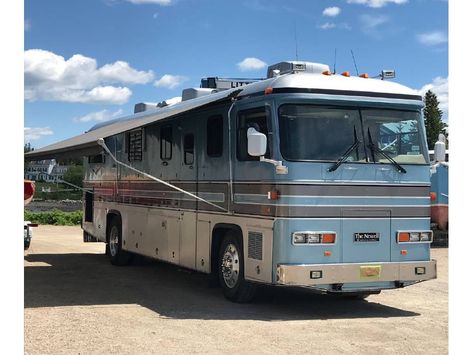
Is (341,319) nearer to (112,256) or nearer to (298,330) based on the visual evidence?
(298,330)

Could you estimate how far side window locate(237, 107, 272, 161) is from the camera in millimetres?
8477

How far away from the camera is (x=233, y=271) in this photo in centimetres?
910

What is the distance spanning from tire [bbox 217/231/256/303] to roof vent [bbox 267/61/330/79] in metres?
2.51

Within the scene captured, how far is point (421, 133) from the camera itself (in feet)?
29.4

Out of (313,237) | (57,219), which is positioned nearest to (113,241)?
(313,237)

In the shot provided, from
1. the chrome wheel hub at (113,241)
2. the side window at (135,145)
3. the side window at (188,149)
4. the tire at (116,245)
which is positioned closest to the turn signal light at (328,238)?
the side window at (188,149)

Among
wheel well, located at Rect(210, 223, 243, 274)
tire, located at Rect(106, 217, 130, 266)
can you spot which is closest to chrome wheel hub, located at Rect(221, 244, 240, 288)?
wheel well, located at Rect(210, 223, 243, 274)

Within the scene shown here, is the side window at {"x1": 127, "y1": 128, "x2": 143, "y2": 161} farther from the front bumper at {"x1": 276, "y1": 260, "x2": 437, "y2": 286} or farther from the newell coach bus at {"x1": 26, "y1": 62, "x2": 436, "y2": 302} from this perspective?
the front bumper at {"x1": 276, "y1": 260, "x2": 437, "y2": 286}

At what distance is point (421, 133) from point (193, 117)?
357 centimetres

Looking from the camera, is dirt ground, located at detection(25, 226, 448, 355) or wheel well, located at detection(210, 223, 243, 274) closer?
dirt ground, located at detection(25, 226, 448, 355)

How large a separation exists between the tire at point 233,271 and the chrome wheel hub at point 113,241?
4.91m

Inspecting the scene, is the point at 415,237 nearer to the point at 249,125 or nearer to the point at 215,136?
the point at 249,125
